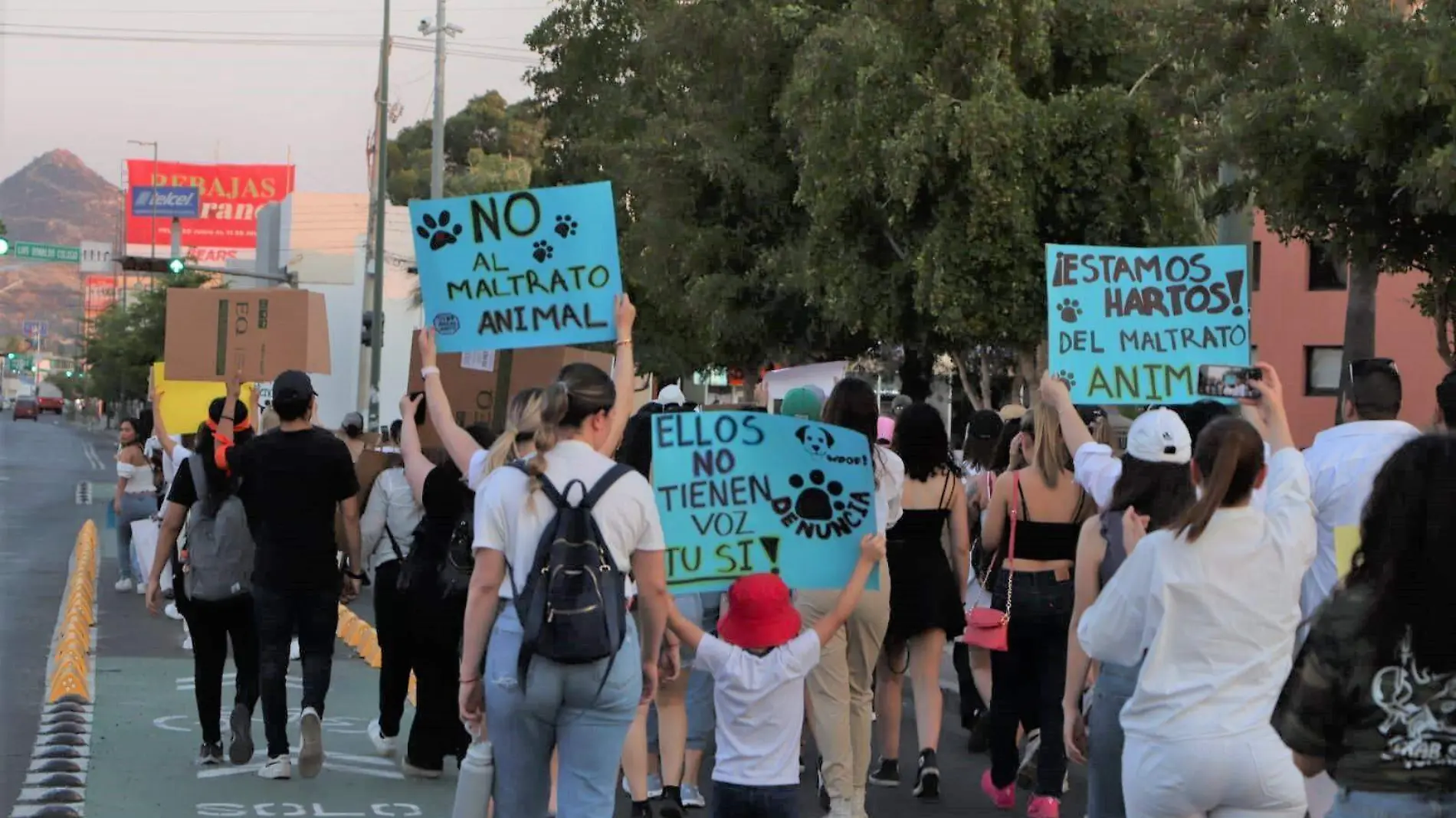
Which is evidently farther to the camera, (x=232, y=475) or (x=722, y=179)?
(x=722, y=179)

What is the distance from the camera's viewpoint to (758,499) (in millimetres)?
6918

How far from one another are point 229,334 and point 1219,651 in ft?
27.3

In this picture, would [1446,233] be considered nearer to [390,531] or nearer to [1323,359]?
[390,531]

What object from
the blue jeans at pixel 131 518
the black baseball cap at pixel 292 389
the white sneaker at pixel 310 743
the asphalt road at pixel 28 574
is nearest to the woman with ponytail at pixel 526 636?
the black baseball cap at pixel 292 389

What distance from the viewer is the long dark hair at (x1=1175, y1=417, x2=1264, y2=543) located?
4.73 metres

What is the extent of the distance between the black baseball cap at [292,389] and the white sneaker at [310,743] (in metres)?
1.44

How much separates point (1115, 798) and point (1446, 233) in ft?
42.6

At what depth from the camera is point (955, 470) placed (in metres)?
8.71

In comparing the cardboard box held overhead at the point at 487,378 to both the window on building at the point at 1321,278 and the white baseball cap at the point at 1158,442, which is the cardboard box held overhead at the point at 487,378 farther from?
the window on building at the point at 1321,278

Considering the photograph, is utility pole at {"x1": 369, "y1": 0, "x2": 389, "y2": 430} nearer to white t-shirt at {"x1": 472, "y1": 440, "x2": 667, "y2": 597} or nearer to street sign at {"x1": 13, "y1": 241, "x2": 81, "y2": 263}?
street sign at {"x1": 13, "y1": 241, "x2": 81, "y2": 263}

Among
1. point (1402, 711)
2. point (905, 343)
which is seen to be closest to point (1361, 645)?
point (1402, 711)


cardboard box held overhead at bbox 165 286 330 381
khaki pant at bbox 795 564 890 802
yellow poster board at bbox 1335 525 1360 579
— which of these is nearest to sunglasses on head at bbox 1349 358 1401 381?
yellow poster board at bbox 1335 525 1360 579

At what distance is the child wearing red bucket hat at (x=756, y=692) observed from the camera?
607 cm

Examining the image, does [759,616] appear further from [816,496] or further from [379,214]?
[379,214]
